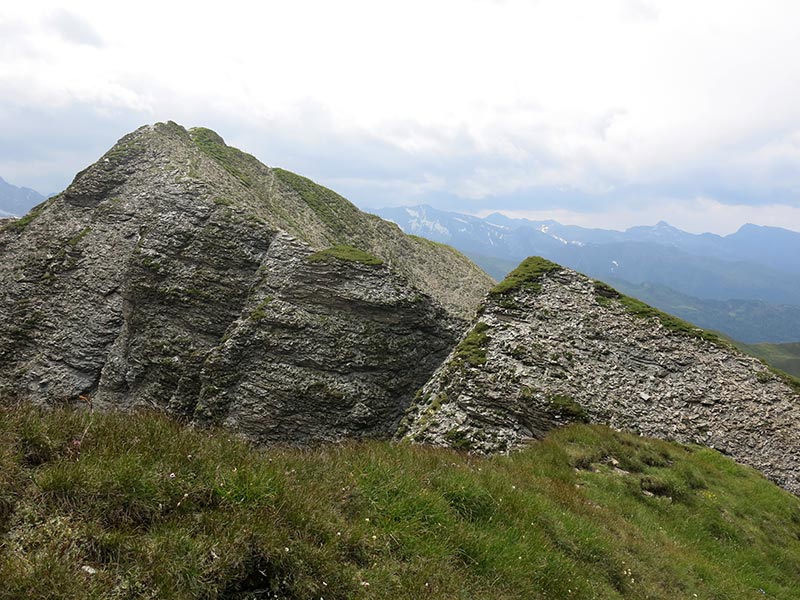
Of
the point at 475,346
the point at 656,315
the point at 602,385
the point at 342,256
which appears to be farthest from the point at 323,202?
the point at 602,385

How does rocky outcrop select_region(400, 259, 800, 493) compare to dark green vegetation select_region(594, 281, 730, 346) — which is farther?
dark green vegetation select_region(594, 281, 730, 346)

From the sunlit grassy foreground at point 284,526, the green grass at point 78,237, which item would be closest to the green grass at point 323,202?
the green grass at point 78,237

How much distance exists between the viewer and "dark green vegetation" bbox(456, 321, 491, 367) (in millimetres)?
28438

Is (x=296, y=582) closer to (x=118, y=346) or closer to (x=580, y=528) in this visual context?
(x=580, y=528)

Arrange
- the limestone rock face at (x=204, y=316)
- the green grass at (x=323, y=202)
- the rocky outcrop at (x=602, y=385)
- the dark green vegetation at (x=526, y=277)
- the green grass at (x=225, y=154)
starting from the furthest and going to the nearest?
the green grass at (x=323, y=202)
the green grass at (x=225, y=154)
the limestone rock face at (x=204, y=316)
the dark green vegetation at (x=526, y=277)
the rocky outcrop at (x=602, y=385)

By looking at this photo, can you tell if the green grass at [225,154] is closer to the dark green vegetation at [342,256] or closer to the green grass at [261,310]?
the dark green vegetation at [342,256]

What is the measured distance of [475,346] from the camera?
97.9 ft

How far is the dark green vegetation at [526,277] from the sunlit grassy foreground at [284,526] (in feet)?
77.5

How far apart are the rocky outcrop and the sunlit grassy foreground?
10873 millimetres

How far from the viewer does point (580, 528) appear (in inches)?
432

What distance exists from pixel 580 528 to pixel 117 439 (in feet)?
33.8

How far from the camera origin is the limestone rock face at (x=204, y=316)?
36219 mm

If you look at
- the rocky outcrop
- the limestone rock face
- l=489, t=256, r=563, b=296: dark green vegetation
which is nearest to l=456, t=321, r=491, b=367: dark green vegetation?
the rocky outcrop

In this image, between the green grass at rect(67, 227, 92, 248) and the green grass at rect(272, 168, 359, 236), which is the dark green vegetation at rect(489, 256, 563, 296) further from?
the green grass at rect(67, 227, 92, 248)
